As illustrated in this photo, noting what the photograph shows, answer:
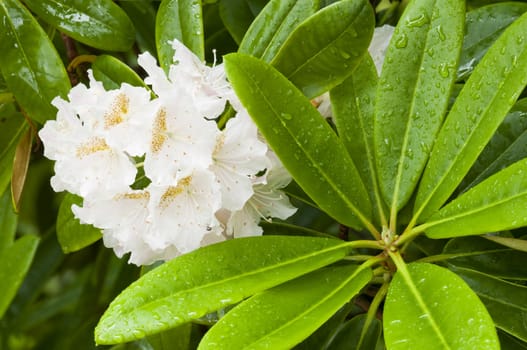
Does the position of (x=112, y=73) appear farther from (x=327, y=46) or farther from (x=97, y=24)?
(x=327, y=46)

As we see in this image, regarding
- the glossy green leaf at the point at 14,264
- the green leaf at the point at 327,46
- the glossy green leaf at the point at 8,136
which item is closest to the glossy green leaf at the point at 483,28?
the green leaf at the point at 327,46

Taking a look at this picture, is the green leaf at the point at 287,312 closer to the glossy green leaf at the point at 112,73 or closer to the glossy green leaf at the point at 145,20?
the glossy green leaf at the point at 112,73

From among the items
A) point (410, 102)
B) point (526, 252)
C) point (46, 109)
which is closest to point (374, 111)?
point (410, 102)

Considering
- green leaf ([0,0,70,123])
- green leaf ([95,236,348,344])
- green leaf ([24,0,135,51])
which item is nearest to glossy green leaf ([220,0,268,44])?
green leaf ([24,0,135,51])

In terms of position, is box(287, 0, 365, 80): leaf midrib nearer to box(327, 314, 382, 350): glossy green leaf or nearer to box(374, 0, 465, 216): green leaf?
box(374, 0, 465, 216): green leaf

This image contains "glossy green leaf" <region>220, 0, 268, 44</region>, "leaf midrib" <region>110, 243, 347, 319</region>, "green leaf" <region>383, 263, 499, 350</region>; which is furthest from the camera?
"glossy green leaf" <region>220, 0, 268, 44</region>
